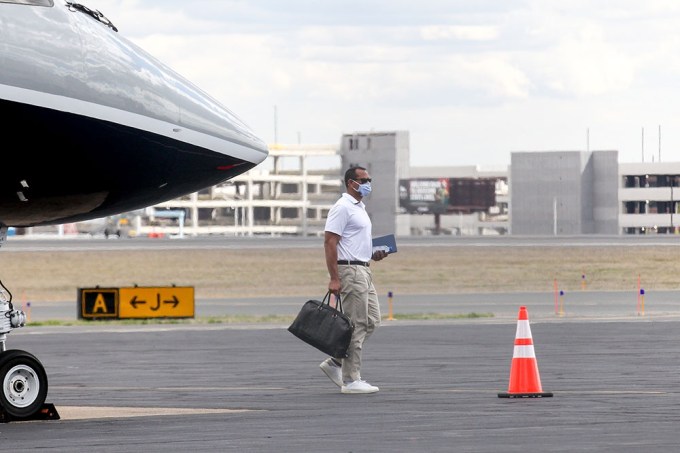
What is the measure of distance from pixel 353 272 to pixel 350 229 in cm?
50

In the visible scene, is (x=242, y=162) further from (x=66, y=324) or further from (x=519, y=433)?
(x=66, y=324)

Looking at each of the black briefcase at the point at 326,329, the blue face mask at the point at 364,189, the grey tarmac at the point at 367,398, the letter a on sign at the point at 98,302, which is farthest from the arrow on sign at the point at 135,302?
the black briefcase at the point at 326,329

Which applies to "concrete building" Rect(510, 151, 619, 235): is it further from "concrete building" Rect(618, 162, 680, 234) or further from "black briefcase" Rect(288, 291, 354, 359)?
"black briefcase" Rect(288, 291, 354, 359)

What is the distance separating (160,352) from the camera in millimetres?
24344

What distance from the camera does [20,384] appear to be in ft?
42.3

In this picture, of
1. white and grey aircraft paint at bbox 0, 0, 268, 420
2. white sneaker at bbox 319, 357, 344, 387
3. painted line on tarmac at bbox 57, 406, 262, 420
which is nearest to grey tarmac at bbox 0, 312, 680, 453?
painted line on tarmac at bbox 57, 406, 262, 420

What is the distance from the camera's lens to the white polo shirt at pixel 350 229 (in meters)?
15.4

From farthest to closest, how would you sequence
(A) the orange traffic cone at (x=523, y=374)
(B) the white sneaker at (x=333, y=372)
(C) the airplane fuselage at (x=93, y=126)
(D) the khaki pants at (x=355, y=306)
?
(B) the white sneaker at (x=333, y=372)
(D) the khaki pants at (x=355, y=306)
(A) the orange traffic cone at (x=523, y=374)
(C) the airplane fuselage at (x=93, y=126)

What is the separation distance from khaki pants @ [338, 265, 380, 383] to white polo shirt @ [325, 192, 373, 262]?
A: 0.51 ft

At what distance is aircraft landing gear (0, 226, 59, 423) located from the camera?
12758 millimetres

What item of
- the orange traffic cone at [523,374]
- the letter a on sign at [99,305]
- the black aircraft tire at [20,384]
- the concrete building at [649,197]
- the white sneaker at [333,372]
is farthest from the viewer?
the concrete building at [649,197]

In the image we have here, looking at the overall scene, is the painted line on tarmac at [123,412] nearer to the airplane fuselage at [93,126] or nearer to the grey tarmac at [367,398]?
the grey tarmac at [367,398]

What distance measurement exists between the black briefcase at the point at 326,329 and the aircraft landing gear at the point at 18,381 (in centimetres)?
295

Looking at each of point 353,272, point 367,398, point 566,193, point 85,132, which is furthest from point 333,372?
point 566,193
